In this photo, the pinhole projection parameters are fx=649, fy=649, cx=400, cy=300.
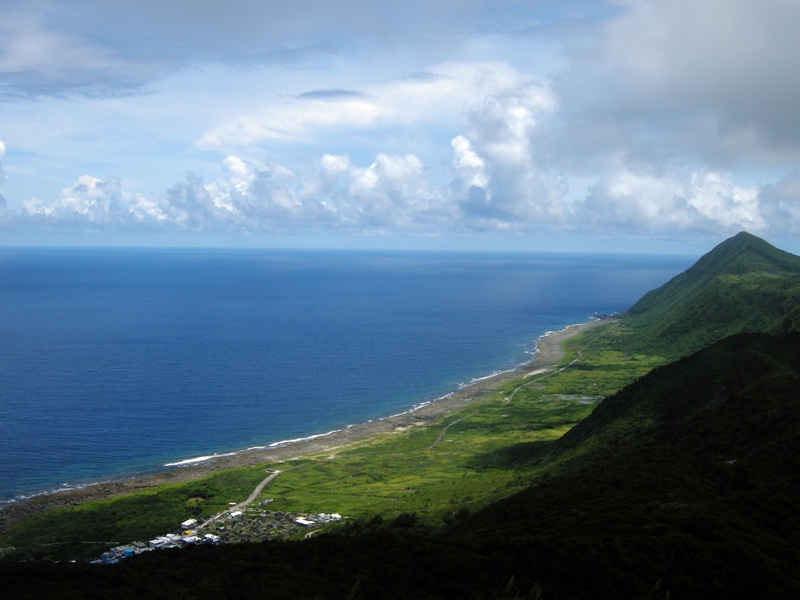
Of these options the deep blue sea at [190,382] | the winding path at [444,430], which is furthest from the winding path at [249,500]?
the winding path at [444,430]

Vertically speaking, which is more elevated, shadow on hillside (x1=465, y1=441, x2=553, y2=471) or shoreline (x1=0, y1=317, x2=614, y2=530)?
shadow on hillside (x1=465, y1=441, x2=553, y2=471)

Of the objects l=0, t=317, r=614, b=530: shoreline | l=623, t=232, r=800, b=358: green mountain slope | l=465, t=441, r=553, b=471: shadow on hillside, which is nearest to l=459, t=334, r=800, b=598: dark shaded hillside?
l=465, t=441, r=553, b=471: shadow on hillside

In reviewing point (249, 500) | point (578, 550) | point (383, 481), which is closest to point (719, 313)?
point (383, 481)

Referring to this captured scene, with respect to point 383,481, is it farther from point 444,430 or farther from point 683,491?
point 683,491

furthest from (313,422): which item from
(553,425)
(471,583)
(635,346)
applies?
(635,346)

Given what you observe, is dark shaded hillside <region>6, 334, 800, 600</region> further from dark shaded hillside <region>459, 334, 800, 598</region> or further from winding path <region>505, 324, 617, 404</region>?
winding path <region>505, 324, 617, 404</region>

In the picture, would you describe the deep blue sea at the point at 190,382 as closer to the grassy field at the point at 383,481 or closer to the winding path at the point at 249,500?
the grassy field at the point at 383,481
